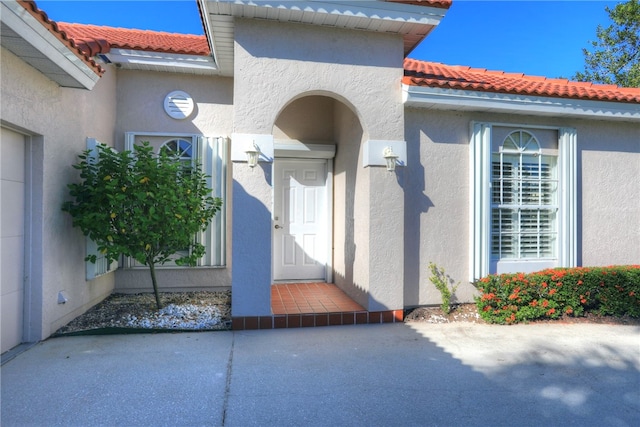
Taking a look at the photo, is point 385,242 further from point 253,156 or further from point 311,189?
point 311,189

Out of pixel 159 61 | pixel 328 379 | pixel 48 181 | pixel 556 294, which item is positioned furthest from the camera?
pixel 159 61

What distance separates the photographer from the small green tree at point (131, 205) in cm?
459

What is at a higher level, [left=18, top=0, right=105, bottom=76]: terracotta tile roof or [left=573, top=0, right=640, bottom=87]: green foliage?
[left=573, top=0, right=640, bottom=87]: green foliage

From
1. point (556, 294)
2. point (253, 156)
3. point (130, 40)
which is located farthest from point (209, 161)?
point (556, 294)

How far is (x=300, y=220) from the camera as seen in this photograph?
720 cm

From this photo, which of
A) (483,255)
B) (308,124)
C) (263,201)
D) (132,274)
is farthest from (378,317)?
(132,274)

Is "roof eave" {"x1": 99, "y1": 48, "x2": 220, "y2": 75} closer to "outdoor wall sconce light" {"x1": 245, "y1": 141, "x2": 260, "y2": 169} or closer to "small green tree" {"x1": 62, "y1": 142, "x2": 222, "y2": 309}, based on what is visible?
"small green tree" {"x1": 62, "y1": 142, "x2": 222, "y2": 309}

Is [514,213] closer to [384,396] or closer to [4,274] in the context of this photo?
[384,396]

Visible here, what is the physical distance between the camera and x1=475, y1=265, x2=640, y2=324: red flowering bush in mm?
5195

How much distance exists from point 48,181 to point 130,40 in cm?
359

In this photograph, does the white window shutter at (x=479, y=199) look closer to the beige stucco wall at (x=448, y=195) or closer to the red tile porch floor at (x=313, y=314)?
the beige stucco wall at (x=448, y=195)

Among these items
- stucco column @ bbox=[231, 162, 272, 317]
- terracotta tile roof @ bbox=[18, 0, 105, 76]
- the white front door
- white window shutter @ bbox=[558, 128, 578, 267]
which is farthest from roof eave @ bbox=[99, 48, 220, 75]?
white window shutter @ bbox=[558, 128, 578, 267]

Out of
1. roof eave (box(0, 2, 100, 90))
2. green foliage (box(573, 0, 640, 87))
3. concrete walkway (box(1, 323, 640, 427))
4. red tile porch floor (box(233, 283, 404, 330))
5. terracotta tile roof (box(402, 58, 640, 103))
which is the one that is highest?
green foliage (box(573, 0, 640, 87))

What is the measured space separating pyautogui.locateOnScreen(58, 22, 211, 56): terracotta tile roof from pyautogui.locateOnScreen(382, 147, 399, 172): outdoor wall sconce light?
3505 mm
